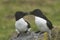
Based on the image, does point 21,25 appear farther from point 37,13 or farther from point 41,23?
point 37,13

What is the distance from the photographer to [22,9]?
26.4 metres

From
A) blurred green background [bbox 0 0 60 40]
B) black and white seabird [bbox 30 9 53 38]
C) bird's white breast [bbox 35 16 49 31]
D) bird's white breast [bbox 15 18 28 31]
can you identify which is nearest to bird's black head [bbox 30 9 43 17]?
black and white seabird [bbox 30 9 53 38]

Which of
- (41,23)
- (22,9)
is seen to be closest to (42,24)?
(41,23)

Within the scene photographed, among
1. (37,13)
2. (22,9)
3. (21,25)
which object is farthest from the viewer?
(22,9)

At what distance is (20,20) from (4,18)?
10.6 m

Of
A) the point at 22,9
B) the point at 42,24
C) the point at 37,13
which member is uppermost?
the point at 37,13

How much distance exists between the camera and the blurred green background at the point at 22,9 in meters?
22.1

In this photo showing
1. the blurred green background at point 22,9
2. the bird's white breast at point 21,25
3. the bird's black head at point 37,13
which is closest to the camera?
the bird's white breast at point 21,25

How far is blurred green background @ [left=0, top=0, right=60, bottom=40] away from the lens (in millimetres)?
22094

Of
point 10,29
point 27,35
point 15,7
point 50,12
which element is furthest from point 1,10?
point 27,35

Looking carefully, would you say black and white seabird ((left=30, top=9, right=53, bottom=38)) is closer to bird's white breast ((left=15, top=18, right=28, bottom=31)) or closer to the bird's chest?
the bird's chest

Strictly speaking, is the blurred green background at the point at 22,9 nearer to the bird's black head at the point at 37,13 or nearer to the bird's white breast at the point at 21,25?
the bird's black head at the point at 37,13

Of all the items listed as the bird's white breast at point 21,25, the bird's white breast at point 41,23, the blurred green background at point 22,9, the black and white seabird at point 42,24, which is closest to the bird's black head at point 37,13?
the black and white seabird at point 42,24

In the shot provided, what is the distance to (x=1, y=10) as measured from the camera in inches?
1037
